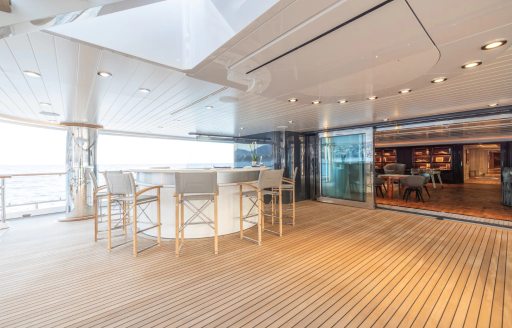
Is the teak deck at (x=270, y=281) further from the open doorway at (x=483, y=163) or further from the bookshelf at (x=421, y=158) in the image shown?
the open doorway at (x=483, y=163)

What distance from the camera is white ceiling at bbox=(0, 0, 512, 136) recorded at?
122cm

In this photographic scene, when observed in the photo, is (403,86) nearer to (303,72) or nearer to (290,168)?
(303,72)

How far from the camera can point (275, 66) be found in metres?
1.81

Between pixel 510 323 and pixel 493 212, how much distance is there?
518 centimetres

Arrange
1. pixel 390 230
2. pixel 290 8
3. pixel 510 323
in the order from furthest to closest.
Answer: pixel 390 230, pixel 510 323, pixel 290 8

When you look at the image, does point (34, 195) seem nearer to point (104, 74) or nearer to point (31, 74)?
point (31, 74)

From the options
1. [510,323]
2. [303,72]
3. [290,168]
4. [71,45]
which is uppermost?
[71,45]

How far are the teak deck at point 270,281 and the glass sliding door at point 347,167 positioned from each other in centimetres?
239

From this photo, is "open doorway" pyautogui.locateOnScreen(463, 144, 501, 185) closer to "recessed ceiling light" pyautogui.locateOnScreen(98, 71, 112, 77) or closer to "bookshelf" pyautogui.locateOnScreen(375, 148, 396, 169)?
"bookshelf" pyautogui.locateOnScreen(375, 148, 396, 169)

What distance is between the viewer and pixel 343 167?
6.79m

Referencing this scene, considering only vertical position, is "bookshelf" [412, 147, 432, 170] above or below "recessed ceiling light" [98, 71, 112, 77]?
below

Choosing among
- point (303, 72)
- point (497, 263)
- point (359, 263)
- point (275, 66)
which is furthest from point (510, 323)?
point (275, 66)

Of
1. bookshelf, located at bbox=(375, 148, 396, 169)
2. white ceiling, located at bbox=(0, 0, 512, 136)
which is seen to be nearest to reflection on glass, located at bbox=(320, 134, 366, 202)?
white ceiling, located at bbox=(0, 0, 512, 136)

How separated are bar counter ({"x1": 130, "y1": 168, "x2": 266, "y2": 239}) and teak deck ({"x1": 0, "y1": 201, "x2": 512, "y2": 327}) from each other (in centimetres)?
28
